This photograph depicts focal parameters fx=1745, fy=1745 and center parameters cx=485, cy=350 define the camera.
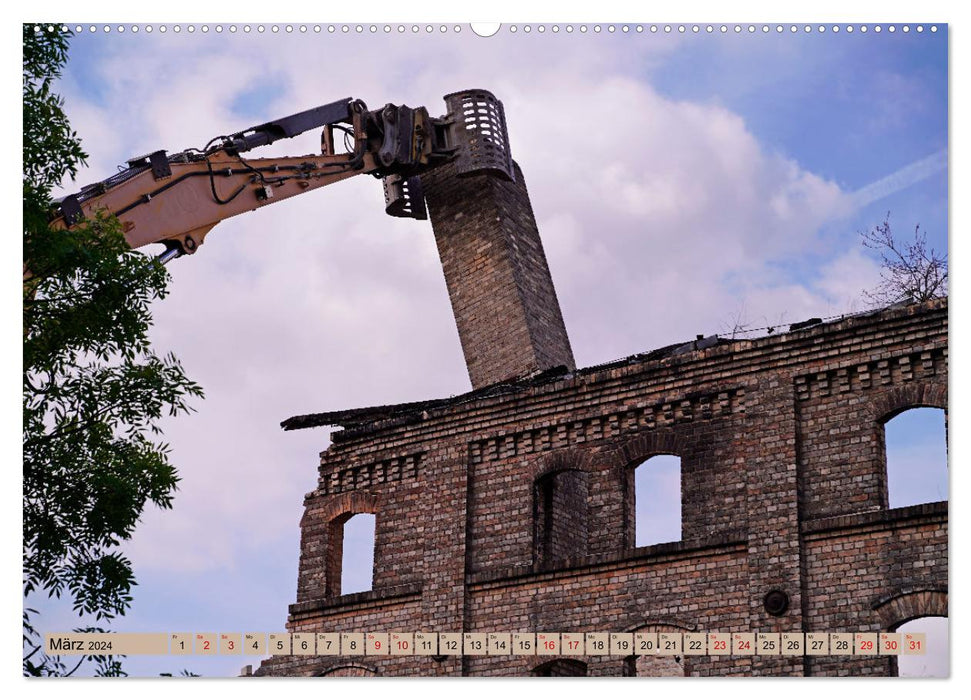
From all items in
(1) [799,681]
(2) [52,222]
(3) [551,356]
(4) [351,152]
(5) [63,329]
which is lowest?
(1) [799,681]

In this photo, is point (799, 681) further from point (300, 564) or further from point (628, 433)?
point (300, 564)

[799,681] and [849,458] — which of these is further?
[849,458]

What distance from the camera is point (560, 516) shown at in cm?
2131

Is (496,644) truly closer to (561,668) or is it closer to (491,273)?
(561,668)

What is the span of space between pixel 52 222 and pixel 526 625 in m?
7.83

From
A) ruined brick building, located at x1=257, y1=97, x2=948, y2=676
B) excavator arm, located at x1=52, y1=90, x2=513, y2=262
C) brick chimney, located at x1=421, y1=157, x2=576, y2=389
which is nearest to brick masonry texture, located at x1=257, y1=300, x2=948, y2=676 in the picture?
ruined brick building, located at x1=257, y1=97, x2=948, y2=676

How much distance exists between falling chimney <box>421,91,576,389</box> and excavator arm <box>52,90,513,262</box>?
0.36 m

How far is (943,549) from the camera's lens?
17875mm

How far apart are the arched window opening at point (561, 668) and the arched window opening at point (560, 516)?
6.29 ft

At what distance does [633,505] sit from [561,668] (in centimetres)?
246

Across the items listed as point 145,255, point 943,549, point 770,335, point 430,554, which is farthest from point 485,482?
point 145,255

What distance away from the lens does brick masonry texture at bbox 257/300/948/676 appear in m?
18.4

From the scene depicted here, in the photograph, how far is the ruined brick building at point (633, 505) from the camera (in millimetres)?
18406

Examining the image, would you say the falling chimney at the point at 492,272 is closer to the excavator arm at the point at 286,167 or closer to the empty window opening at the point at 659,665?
the excavator arm at the point at 286,167
